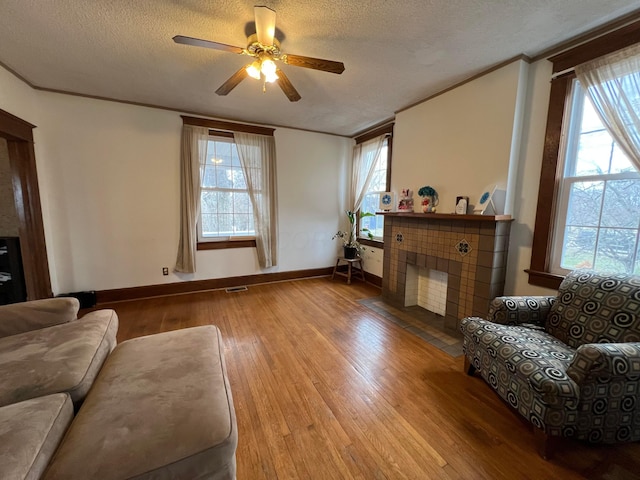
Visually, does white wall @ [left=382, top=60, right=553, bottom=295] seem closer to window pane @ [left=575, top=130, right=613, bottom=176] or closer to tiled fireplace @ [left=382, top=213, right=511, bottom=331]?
tiled fireplace @ [left=382, top=213, right=511, bottom=331]

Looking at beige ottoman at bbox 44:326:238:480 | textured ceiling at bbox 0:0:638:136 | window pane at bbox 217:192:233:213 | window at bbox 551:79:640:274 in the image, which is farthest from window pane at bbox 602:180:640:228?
window pane at bbox 217:192:233:213

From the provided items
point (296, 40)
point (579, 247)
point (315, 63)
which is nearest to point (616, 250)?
point (579, 247)

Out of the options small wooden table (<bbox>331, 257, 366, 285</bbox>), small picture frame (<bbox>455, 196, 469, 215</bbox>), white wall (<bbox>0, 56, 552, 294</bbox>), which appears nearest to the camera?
white wall (<bbox>0, 56, 552, 294</bbox>)

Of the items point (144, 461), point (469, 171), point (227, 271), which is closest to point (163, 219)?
point (227, 271)

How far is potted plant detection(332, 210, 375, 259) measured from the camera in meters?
4.47

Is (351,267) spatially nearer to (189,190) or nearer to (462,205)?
(462,205)

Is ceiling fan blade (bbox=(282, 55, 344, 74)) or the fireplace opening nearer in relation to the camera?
ceiling fan blade (bbox=(282, 55, 344, 74))

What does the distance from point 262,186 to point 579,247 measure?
3.68 meters

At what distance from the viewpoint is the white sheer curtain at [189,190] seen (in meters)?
3.56

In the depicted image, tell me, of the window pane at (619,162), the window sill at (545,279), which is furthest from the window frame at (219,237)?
the window pane at (619,162)

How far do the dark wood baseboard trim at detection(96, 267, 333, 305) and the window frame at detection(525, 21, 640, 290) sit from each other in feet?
10.4

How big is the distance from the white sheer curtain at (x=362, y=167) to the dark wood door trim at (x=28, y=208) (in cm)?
412

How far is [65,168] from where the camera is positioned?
3.11 metres

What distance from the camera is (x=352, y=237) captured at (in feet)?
15.3
